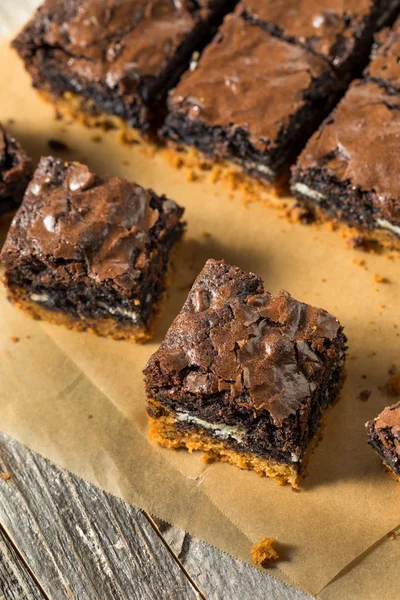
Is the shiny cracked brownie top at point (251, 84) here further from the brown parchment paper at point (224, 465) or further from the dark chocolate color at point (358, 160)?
the brown parchment paper at point (224, 465)

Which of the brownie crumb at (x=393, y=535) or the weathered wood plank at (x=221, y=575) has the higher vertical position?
the brownie crumb at (x=393, y=535)

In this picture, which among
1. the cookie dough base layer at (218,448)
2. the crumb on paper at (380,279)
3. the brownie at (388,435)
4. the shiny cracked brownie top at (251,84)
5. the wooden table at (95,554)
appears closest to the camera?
the brownie at (388,435)

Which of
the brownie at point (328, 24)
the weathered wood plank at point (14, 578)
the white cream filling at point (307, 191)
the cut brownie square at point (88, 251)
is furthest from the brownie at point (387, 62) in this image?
the weathered wood plank at point (14, 578)

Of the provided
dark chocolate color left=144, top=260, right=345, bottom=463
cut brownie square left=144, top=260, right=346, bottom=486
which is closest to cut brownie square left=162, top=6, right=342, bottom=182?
cut brownie square left=144, top=260, right=346, bottom=486

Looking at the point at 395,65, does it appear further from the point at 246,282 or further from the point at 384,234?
the point at 246,282

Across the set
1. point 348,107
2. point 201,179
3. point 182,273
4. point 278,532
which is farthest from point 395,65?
point 278,532

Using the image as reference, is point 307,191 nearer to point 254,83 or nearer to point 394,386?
point 254,83

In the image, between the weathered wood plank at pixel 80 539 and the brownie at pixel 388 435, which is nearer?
the brownie at pixel 388 435
